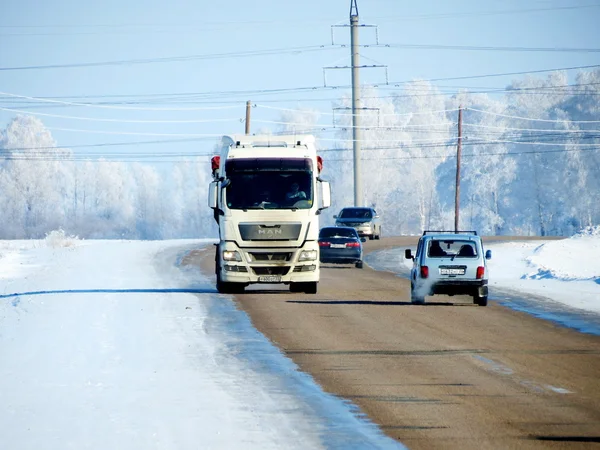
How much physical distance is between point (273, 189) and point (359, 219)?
37.0 metres

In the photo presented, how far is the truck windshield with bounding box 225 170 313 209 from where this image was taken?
27.1m

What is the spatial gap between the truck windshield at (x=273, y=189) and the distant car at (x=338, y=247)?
18.3 meters

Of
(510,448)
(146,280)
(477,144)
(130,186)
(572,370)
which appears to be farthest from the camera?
(130,186)

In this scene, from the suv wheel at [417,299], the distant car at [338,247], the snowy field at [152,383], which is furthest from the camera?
the distant car at [338,247]

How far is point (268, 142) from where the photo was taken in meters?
27.8

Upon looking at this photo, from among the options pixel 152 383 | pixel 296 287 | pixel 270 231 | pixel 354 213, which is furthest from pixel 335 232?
pixel 152 383

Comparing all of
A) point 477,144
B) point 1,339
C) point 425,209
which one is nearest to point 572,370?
point 1,339

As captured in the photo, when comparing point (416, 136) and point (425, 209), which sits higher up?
point (416, 136)

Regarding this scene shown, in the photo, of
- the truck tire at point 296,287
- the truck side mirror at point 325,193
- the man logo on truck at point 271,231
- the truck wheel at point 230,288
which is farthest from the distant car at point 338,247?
the truck side mirror at point 325,193

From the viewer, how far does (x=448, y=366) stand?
16141 millimetres

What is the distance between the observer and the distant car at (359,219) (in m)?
63.3

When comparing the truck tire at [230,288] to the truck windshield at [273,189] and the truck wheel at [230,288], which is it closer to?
the truck wheel at [230,288]

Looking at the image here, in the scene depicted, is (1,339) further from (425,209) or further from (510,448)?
(425,209)

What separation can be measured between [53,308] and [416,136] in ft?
359
